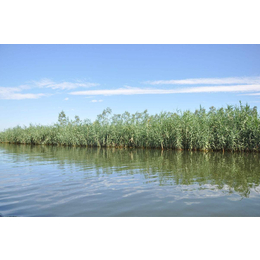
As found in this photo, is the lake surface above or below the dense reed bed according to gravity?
below

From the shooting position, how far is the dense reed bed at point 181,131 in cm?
1456

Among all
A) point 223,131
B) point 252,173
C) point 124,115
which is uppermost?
point 124,115

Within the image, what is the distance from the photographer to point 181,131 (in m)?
16.6

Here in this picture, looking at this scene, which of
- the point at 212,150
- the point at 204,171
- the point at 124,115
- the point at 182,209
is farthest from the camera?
the point at 124,115

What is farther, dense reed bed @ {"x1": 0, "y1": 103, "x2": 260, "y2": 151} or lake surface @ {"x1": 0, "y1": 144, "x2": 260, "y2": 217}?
dense reed bed @ {"x1": 0, "y1": 103, "x2": 260, "y2": 151}

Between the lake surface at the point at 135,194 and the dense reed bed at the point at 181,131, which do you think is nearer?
the lake surface at the point at 135,194

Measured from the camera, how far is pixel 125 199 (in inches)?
192

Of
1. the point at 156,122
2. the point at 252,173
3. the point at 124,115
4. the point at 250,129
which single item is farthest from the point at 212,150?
the point at 124,115

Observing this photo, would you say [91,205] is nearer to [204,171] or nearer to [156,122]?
[204,171]

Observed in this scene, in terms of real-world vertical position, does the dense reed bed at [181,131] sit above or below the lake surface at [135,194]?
above

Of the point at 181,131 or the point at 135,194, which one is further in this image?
the point at 181,131

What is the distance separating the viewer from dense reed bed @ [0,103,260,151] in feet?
47.8

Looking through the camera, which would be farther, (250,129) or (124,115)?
(124,115)

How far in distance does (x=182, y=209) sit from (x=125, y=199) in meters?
1.28
